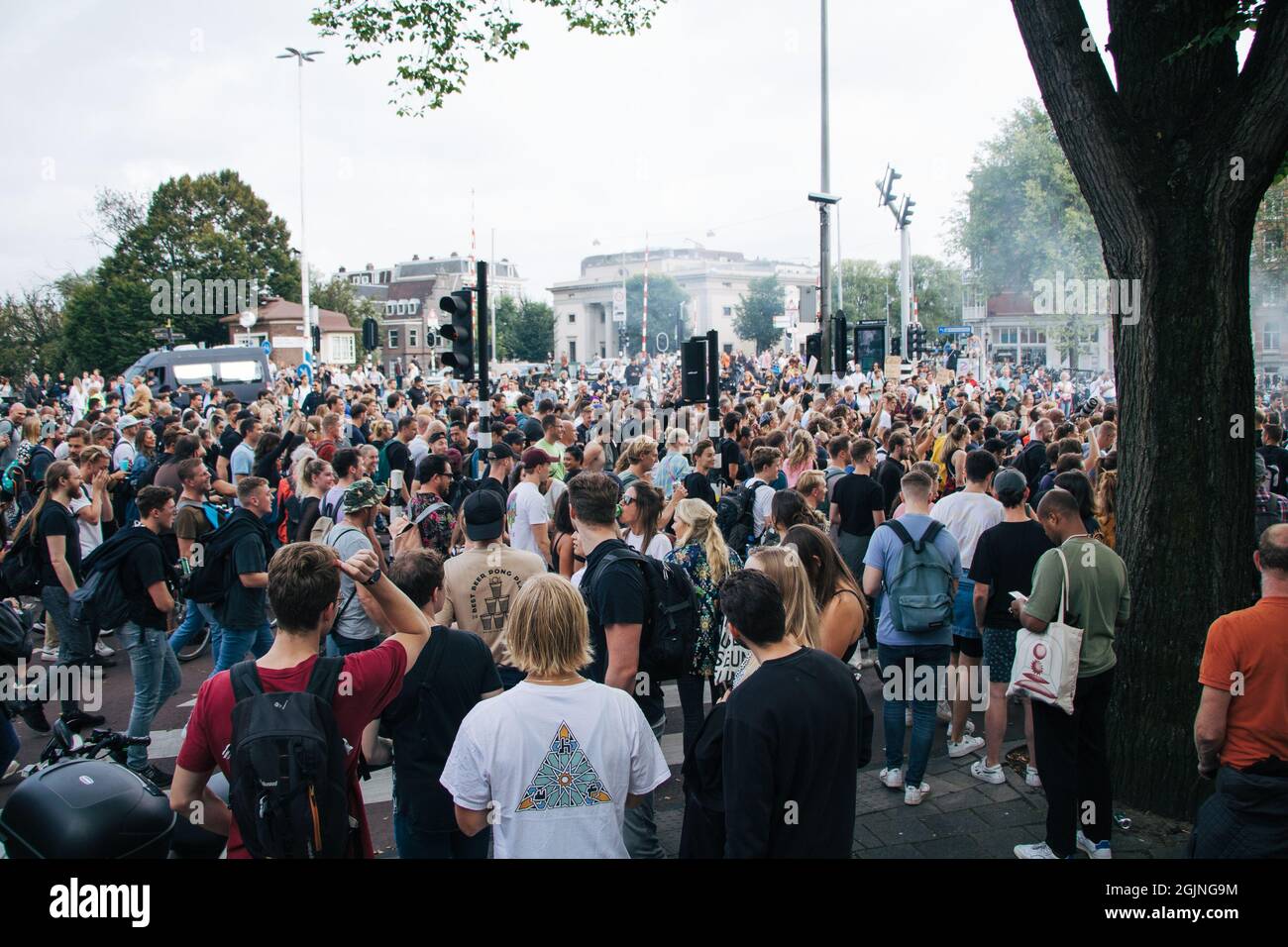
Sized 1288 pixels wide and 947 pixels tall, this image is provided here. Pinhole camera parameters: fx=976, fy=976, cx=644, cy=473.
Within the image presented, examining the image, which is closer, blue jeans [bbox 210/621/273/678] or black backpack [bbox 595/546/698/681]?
black backpack [bbox 595/546/698/681]

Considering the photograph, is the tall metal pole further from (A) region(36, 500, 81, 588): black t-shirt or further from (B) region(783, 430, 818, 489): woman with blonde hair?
(A) region(36, 500, 81, 588): black t-shirt

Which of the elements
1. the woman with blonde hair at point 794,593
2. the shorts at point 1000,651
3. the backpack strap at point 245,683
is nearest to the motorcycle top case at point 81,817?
the backpack strap at point 245,683

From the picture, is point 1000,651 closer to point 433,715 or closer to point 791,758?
point 791,758

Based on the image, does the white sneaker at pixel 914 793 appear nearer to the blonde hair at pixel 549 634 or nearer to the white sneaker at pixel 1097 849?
the white sneaker at pixel 1097 849

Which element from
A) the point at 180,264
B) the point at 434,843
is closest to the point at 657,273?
the point at 180,264

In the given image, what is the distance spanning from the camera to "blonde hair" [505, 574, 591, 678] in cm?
A: 306

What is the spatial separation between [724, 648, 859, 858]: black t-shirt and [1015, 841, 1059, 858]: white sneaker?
7.04 ft

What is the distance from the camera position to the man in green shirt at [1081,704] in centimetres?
464

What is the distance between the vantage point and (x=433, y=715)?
3.74 meters

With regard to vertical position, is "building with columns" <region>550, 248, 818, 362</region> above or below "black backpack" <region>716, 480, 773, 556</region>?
above

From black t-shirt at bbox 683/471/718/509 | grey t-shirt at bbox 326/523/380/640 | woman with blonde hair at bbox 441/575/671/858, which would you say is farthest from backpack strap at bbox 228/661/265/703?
black t-shirt at bbox 683/471/718/509

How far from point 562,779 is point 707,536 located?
225 cm

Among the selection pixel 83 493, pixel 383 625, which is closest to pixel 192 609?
pixel 83 493
